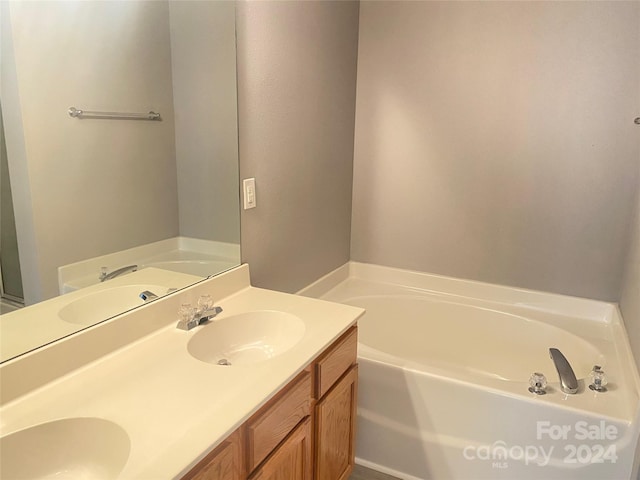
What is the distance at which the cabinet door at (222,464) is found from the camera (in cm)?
96

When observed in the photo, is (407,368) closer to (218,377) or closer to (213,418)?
(218,377)

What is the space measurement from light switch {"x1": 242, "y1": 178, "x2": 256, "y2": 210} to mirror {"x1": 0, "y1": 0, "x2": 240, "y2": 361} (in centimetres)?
5

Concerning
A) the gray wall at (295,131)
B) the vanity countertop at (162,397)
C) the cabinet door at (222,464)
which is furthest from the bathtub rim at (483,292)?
the cabinet door at (222,464)

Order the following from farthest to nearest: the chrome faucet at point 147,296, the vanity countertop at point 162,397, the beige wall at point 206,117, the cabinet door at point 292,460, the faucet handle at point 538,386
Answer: the faucet handle at point 538,386, the beige wall at point 206,117, the chrome faucet at point 147,296, the cabinet door at point 292,460, the vanity countertop at point 162,397

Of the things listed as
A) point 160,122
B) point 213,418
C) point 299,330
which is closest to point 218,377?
point 213,418

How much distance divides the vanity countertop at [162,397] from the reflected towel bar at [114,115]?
0.57 metres

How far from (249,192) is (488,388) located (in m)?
1.21

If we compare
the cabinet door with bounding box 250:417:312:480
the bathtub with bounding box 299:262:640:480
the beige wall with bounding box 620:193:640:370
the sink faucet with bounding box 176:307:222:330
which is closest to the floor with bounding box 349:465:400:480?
the bathtub with bounding box 299:262:640:480

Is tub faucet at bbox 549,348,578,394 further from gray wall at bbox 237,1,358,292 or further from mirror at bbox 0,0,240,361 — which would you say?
mirror at bbox 0,0,240,361

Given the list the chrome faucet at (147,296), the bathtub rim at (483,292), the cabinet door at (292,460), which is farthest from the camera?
the bathtub rim at (483,292)

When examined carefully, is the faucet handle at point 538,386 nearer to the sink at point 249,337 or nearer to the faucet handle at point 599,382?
the faucet handle at point 599,382

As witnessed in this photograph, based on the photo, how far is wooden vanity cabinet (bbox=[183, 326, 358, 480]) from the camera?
1075 millimetres

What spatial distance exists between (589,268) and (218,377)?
208 centimetres

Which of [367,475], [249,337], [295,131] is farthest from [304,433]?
[295,131]
